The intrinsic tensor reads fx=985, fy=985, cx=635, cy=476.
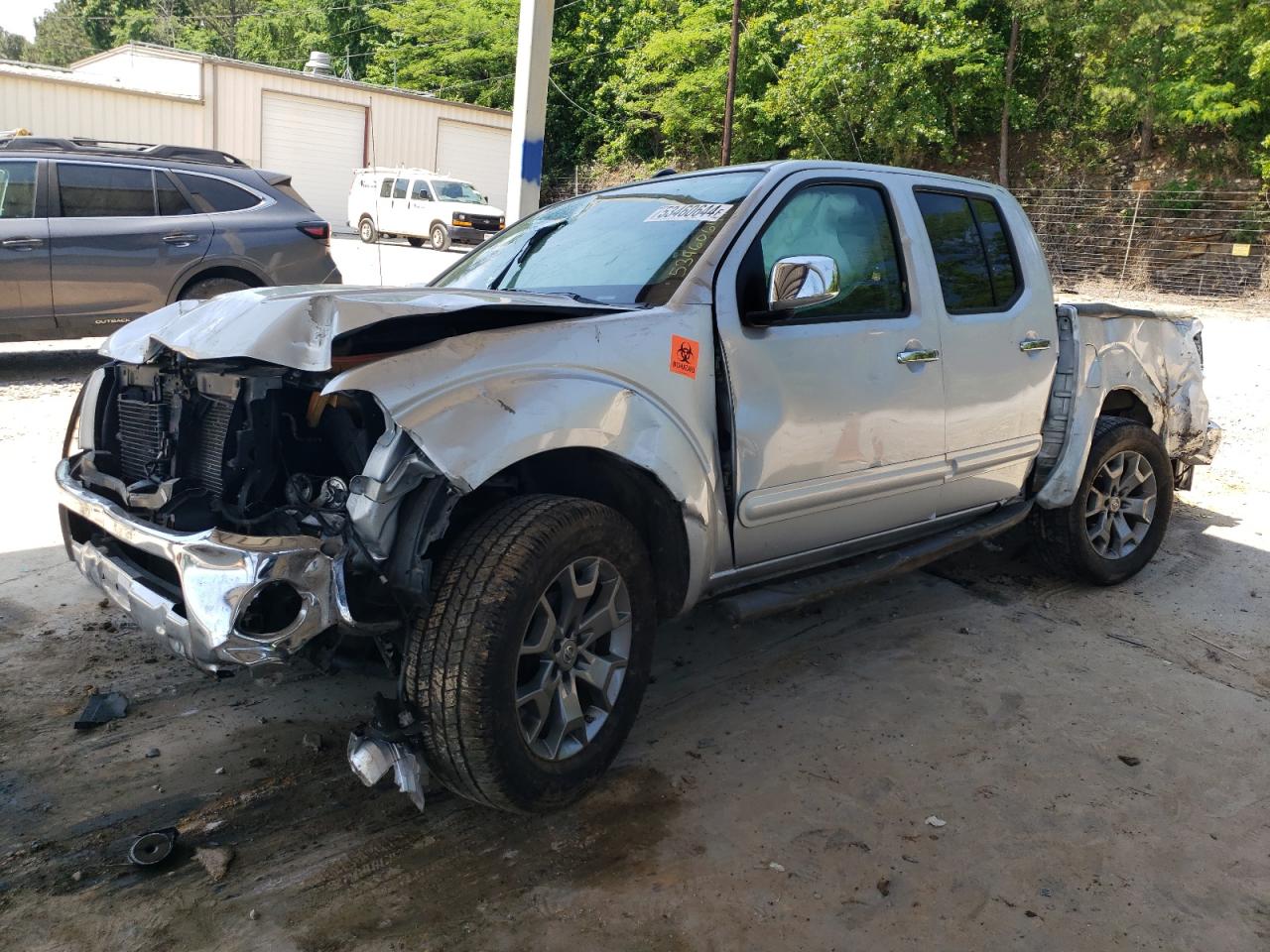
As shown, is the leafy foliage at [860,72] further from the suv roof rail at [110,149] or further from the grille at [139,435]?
the grille at [139,435]

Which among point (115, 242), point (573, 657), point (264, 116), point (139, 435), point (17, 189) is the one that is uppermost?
point (264, 116)

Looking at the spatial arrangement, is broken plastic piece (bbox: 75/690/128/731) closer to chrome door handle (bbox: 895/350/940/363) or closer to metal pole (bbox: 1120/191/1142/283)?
chrome door handle (bbox: 895/350/940/363)

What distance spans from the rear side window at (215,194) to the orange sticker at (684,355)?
6730 millimetres

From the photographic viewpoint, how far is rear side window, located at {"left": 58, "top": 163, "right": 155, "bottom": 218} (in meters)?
7.89

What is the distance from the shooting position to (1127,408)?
5.17 m

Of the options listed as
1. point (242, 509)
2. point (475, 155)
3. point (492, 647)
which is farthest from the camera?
point (475, 155)

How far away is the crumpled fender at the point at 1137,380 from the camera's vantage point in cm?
466

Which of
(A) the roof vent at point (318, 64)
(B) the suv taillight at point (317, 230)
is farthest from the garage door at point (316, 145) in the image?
(B) the suv taillight at point (317, 230)

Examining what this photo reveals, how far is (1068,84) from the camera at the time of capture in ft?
80.6

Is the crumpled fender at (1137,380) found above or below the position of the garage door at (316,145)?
below

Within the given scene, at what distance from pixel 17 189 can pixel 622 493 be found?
702 cm

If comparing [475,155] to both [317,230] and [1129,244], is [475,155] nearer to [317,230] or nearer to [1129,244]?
[1129,244]

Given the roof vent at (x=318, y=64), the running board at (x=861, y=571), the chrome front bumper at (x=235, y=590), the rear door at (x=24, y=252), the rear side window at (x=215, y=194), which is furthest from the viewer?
the roof vent at (x=318, y=64)

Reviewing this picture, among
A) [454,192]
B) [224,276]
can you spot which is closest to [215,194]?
[224,276]
